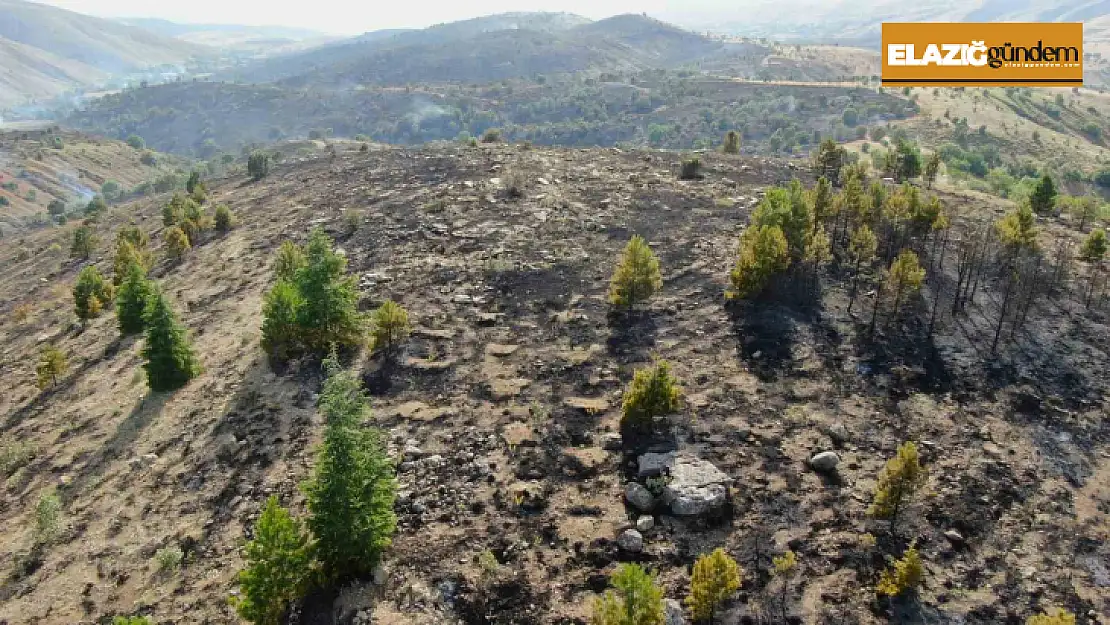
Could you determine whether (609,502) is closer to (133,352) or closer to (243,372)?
(243,372)

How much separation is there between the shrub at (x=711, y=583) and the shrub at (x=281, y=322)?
56.6ft

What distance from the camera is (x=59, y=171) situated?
166 meters

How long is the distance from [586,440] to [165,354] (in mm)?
17838

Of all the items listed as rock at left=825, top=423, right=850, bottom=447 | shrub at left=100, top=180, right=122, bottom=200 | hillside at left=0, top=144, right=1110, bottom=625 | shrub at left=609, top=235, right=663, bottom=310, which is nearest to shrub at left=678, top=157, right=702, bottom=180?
hillside at left=0, top=144, right=1110, bottom=625

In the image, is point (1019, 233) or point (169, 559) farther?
point (1019, 233)

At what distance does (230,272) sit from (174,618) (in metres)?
25.1

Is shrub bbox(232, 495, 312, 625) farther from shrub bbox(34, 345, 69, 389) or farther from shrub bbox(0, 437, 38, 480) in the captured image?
shrub bbox(34, 345, 69, 389)

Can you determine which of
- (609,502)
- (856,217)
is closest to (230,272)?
(609,502)

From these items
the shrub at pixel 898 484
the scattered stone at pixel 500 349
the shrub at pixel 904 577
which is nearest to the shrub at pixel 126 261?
the scattered stone at pixel 500 349

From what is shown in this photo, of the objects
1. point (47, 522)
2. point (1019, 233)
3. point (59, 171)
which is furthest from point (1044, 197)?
point (59, 171)

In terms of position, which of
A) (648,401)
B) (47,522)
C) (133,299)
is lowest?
(47,522)

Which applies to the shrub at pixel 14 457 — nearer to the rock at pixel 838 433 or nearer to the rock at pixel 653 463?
the rock at pixel 653 463

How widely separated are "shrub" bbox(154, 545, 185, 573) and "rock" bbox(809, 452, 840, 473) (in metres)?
17.4

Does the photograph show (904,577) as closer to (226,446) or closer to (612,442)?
(612,442)
